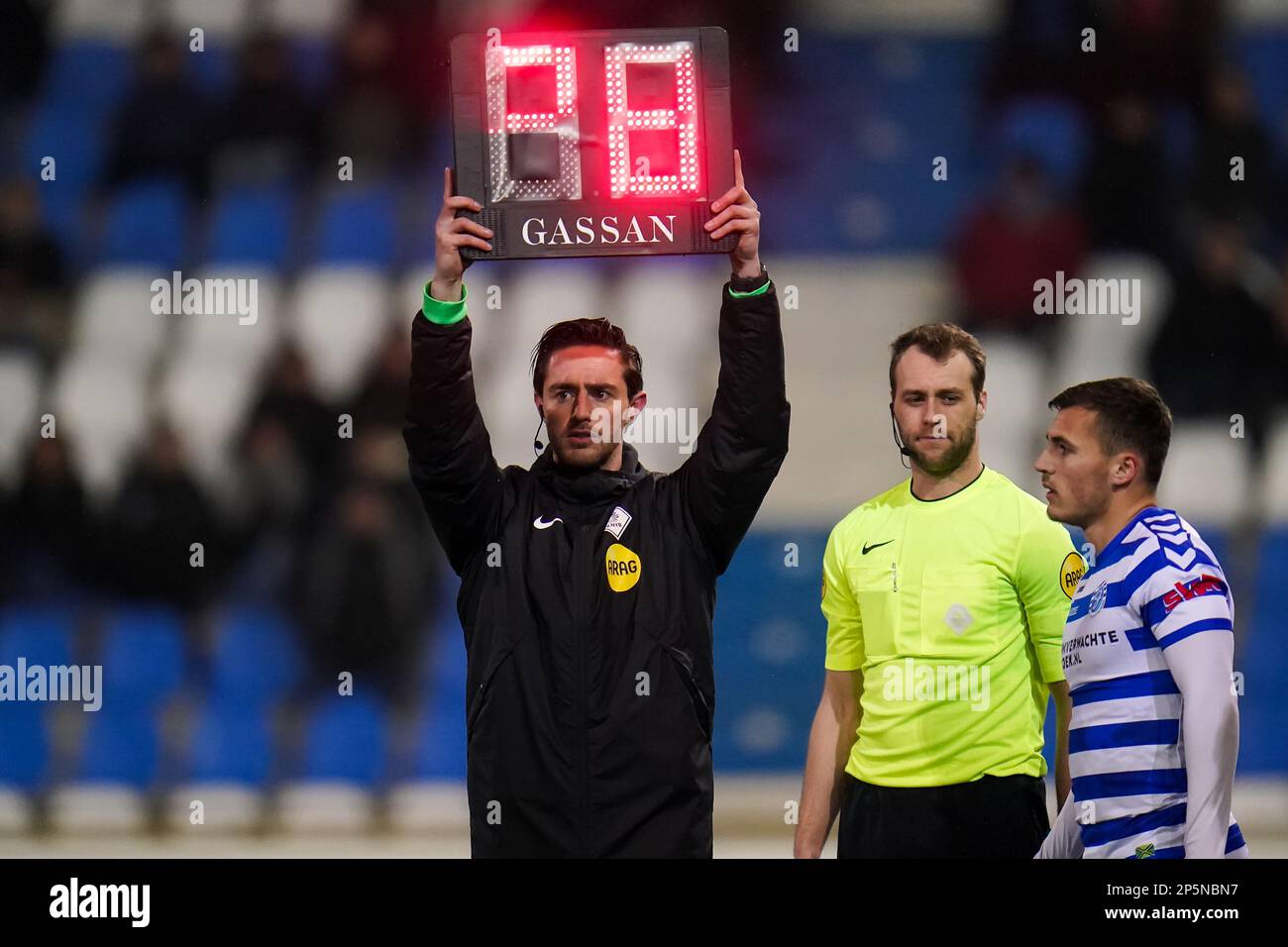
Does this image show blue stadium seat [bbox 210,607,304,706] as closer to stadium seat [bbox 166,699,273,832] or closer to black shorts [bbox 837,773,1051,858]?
stadium seat [bbox 166,699,273,832]

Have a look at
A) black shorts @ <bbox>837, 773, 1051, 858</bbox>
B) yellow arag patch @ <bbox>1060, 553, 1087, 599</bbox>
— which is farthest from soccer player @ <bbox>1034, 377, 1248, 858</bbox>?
yellow arag patch @ <bbox>1060, 553, 1087, 599</bbox>

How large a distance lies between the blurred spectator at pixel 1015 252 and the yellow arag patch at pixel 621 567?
2.38 m

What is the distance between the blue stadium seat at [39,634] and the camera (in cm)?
511

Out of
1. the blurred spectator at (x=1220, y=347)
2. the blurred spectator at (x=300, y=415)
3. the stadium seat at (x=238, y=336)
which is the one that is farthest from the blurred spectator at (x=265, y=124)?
the blurred spectator at (x=1220, y=347)

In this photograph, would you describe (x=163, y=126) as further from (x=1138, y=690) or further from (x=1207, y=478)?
(x=1138, y=690)

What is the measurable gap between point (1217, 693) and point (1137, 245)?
2.78m

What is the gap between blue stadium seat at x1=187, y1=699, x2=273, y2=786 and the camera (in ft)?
16.5

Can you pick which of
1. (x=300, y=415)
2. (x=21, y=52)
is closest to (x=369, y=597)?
(x=300, y=415)

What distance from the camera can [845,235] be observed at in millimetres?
5008

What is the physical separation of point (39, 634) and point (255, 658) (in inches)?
30.0

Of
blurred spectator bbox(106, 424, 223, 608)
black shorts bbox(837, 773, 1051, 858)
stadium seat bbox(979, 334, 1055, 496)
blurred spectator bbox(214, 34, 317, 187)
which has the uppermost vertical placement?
blurred spectator bbox(214, 34, 317, 187)

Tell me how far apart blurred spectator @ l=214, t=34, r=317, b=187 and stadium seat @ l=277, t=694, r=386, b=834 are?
6.27 feet

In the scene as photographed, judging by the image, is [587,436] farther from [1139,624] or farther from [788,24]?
[788,24]

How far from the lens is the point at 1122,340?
4.97 m
